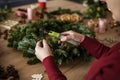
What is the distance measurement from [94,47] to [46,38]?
0.32 m

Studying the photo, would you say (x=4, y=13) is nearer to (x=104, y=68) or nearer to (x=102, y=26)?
(x=102, y=26)

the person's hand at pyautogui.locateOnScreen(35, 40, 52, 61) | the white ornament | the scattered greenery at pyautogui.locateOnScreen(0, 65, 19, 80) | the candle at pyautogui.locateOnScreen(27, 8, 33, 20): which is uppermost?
the candle at pyautogui.locateOnScreen(27, 8, 33, 20)

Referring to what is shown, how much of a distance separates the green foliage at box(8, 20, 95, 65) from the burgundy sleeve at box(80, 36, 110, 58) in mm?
87

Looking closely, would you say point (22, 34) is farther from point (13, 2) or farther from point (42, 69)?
point (13, 2)

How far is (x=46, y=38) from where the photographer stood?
54.7 inches

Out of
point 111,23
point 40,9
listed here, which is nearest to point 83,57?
point 111,23

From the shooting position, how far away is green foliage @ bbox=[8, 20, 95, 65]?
1.26 m

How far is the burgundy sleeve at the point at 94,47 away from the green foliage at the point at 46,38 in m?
0.09

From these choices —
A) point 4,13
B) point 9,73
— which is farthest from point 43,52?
point 4,13

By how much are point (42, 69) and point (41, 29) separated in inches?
14.0

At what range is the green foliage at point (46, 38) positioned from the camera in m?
1.26

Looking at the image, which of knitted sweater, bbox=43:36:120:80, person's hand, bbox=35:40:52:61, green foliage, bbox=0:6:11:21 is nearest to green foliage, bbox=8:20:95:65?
person's hand, bbox=35:40:52:61

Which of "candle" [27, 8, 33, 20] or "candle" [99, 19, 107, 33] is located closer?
"candle" [99, 19, 107, 33]

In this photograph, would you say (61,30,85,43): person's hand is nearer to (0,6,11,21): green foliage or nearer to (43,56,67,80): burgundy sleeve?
(43,56,67,80): burgundy sleeve
